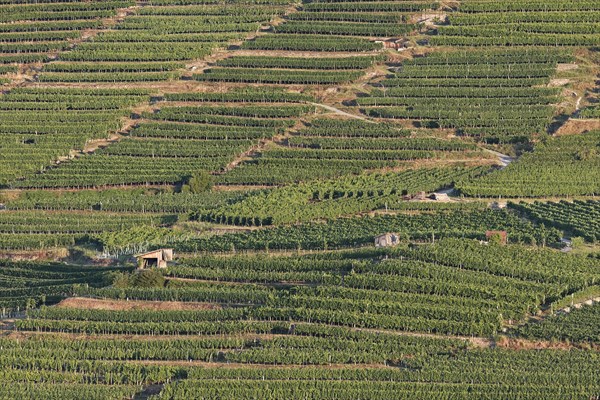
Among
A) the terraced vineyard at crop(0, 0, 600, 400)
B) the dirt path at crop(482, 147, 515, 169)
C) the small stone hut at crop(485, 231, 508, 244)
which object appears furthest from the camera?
the dirt path at crop(482, 147, 515, 169)

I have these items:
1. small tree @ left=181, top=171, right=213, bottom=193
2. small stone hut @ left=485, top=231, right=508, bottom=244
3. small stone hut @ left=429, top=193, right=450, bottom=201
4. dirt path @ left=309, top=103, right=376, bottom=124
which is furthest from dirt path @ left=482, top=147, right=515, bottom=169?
small tree @ left=181, top=171, right=213, bottom=193

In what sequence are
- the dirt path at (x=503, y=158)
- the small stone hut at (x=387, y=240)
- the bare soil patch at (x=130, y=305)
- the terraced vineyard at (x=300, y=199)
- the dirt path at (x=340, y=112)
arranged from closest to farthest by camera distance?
the terraced vineyard at (x=300, y=199), the bare soil patch at (x=130, y=305), the small stone hut at (x=387, y=240), the dirt path at (x=503, y=158), the dirt path at (x=340, y=112)

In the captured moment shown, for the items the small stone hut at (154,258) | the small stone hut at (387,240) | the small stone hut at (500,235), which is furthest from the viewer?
the small stone hut at (500,235)

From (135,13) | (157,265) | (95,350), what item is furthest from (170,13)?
(95,350)

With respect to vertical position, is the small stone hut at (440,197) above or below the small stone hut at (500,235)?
below

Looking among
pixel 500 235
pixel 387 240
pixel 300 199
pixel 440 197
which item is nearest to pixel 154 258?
pixel 387 240

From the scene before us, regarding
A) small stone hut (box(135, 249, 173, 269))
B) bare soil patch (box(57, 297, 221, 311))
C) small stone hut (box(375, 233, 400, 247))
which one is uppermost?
small stone hut (box(375, 233, 400, 247))

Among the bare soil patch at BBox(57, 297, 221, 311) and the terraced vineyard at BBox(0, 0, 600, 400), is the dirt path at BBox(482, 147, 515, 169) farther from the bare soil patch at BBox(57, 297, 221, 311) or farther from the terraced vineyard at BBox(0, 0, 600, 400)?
the bare soil patch at BBox(57, 297, 221, 311)

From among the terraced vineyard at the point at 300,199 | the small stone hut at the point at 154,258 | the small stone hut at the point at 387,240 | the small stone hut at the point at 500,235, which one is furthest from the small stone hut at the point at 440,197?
the small stone hut at the point at 154,258

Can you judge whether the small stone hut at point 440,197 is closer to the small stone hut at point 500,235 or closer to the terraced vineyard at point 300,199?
the terraced vineyard at point 300,199
